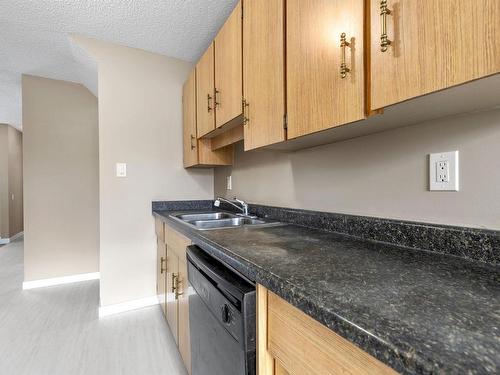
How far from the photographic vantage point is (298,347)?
1.75 feet

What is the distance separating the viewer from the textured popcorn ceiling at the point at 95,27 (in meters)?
1.71

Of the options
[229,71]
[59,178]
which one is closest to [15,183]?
[59,178]

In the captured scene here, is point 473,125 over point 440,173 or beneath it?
over

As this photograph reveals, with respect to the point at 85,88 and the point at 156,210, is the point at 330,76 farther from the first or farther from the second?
the point at 85,88

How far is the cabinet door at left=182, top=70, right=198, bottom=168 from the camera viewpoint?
208cm

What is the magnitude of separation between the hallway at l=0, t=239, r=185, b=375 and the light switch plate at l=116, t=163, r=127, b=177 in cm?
118

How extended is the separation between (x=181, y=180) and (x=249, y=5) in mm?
1597

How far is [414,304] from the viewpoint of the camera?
446 mm

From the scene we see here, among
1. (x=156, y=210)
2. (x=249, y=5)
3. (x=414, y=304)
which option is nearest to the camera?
(x=414, y=304)

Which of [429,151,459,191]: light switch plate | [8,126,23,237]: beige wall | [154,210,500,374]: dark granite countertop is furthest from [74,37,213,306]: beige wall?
[8,126,23,237]: beige wall

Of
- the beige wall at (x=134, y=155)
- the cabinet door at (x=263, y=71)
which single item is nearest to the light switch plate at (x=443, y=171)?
the cabinet door at (x=263, y=71)

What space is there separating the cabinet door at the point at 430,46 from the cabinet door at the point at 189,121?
5.30ft

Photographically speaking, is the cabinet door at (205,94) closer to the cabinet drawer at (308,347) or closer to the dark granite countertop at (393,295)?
the dark granite countertop at (393,295)

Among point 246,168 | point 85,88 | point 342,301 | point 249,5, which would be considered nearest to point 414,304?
point 342,301
